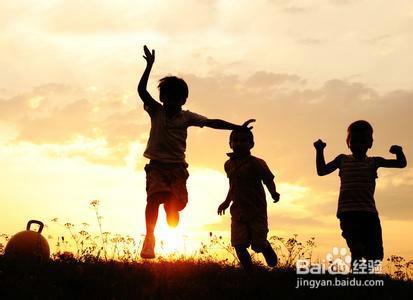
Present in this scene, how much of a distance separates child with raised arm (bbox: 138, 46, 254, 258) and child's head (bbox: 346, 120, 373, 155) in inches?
65.2

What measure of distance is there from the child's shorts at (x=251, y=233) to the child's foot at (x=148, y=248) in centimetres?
178

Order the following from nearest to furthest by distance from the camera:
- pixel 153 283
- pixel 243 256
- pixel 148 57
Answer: pixel 153 283 → pixel 148 57 → pixel 243 256

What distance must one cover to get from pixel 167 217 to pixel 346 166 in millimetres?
2890

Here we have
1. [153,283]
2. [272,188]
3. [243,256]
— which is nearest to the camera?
[153,283]

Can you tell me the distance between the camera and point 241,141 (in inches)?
407

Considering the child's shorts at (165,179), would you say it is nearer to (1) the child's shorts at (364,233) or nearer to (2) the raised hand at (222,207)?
(2) the raised hand at (222,207)

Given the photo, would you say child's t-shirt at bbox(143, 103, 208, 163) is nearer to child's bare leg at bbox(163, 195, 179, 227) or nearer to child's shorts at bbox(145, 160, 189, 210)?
child's shorts at bbox(145, 160, 189, 210)

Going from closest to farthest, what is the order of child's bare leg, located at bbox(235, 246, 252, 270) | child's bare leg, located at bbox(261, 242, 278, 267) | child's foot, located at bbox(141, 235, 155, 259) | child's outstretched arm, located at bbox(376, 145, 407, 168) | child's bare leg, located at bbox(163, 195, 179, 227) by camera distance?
child's foot, located at bbox(141, 235, 155, 259)
child's bare leg, located at bbox(163, 195, 179, 227)
child's outstretched arm, located at bbox(376, 145, 407, 168)
child's bare leg, located at bbox(235, 246, 252, 270)
child's bare leg, located at bbox(261, 242, 278, 267)

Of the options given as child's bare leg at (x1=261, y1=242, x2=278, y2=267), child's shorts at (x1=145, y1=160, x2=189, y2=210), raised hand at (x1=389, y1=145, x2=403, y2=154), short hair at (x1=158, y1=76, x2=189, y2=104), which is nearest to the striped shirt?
raised hand at (x1=389, y1=145, x2=403, y2=154)

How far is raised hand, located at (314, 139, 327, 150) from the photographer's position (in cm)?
924

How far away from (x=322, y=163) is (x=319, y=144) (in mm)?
310

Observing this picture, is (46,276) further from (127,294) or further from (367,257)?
(367,257)

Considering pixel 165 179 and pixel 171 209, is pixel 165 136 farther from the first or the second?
pixel 171 209

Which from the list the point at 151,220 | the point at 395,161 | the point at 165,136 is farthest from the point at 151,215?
the point at 395,161
